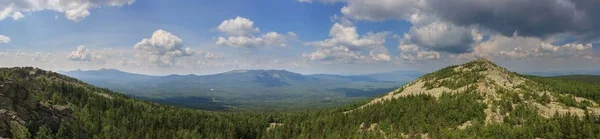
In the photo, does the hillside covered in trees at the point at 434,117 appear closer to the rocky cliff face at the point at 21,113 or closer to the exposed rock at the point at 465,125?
the rocky cliff face at the point at 21,113

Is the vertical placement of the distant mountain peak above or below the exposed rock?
above

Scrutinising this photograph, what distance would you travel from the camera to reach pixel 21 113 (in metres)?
147

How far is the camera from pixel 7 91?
153000mm

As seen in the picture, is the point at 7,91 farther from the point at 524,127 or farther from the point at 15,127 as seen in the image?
the point at 524,127

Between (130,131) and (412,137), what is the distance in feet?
442

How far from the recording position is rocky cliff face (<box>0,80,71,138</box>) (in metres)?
132

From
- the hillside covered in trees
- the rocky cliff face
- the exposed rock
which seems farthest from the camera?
the rocky cliff face

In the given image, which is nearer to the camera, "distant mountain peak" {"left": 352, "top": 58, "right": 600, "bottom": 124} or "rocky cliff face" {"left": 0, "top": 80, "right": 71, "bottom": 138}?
"distant mountain peak" {"left": 352, "top": 58, "right": 600, "bottom": 124}

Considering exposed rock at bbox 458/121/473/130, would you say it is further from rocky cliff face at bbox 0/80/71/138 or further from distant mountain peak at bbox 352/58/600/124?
rocky cliff face at bbox 0/80/71/138

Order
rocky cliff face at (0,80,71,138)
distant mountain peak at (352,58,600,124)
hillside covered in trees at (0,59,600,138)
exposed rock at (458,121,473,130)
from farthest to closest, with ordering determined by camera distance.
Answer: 1. rocky cliff face at (0,80,71,138)
2. distant mountain peak at (352,58,600,124)
3. exposed rock at (458,121,473,130)
4. hillside covered in trees at (0,59,600,138)

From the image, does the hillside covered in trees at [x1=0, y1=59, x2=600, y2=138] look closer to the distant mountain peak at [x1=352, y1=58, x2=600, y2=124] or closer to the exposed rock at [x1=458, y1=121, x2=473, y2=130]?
the distant mountain peak at [x1=352, y1=58, x2=600, y2=124]

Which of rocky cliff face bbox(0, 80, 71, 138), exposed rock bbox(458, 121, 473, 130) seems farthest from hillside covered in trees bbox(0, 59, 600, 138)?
exposed rock bbox(458, 121, 473, 130)

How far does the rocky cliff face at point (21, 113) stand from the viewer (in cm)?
13165

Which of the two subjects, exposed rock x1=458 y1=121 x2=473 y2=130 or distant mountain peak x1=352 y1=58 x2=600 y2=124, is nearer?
exposed rock x1=458 y1=121 x2=473 y2=130
